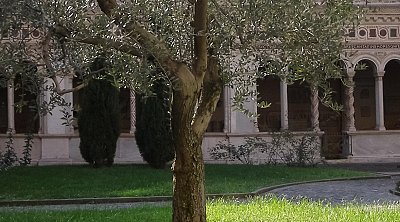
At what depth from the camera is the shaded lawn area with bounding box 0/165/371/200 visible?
16.3 metres

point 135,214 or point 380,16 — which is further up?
point 380,16

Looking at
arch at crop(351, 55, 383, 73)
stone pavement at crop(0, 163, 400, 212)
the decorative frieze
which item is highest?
the decorative frieze

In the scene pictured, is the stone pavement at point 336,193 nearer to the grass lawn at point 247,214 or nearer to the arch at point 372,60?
the grass lawn at point 247,214

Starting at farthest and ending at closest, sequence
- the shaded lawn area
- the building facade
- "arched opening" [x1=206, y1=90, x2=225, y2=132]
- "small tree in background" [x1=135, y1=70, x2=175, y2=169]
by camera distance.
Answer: "arched opening" [x1=206, y1=90, x2=225, y2=132] → the building facade → "small tree in background" [x1=135, y1=70, x2=175, y2=169] → the shaded lawn area

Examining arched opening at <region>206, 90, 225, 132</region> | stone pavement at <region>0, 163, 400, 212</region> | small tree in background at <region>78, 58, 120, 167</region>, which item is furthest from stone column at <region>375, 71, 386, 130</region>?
small tree in background at <region>78, 58, 120, 167</region>

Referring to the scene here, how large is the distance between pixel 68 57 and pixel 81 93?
43.7 ft

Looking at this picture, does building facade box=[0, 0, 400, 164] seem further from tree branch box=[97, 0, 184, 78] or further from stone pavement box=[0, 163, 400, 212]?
tree branch box=[97, 0, 184, 78]

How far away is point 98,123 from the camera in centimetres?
2175

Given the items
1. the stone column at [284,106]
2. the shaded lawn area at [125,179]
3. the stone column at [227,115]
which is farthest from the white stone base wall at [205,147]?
the shaded lawn area at [125,179]

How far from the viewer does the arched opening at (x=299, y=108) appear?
97.3 feet

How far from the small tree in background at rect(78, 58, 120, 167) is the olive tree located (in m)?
12.1

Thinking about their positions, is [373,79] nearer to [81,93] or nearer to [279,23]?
[81,93]

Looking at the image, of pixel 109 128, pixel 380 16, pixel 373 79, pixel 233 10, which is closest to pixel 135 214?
pixel 233 10

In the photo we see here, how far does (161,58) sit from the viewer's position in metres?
8.09
